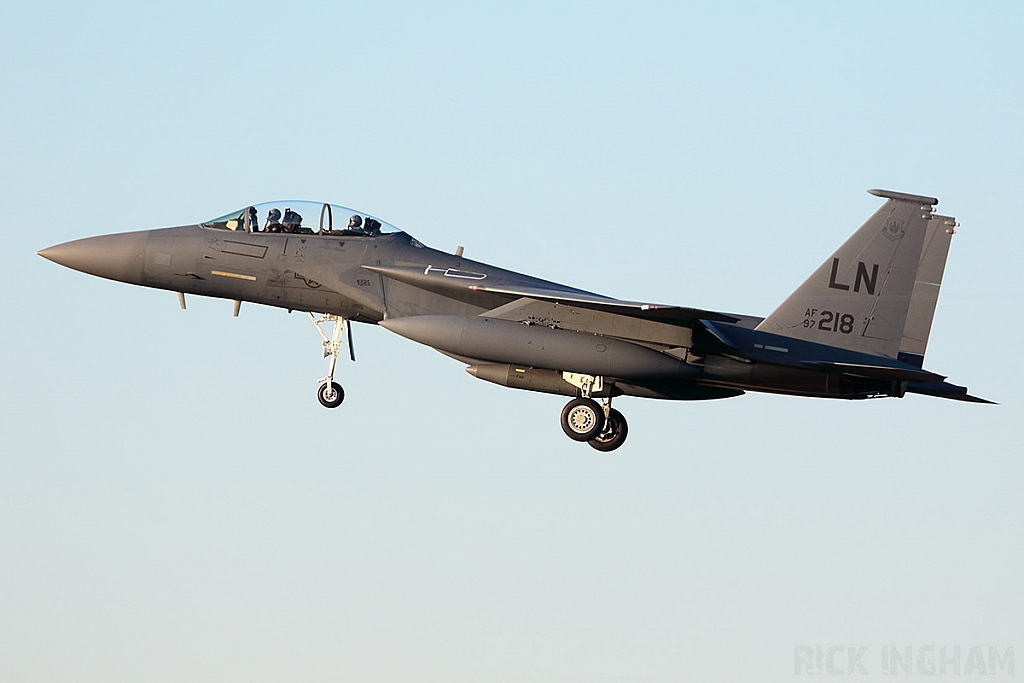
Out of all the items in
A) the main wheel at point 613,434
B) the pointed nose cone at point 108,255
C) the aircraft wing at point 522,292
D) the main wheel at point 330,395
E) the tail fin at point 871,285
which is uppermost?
the tail fin at point 871,285

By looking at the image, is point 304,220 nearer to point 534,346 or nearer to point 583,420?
point 534,346

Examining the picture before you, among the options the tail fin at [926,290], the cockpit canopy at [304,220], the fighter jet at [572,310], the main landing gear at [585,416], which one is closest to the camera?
the fighter jet at [572,310]

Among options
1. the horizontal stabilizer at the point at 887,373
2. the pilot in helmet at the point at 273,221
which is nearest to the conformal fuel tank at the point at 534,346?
Result: the horizontal stabilizer at the point at 887,373

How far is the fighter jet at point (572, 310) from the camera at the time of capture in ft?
75.3

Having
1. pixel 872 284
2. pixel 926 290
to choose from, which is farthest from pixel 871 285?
pixel 926 290

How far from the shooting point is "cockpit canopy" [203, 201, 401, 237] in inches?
987

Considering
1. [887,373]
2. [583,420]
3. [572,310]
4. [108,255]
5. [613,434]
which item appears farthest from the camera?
[108,255]

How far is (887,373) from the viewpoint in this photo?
2231 centimetres

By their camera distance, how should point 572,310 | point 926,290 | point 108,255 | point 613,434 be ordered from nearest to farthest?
point 572,310 → point 926,290 → point 613,434 → point 108,255

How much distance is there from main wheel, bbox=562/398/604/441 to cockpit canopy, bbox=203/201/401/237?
4.50m

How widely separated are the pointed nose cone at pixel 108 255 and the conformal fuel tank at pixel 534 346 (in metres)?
5.25

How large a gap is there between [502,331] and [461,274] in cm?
192

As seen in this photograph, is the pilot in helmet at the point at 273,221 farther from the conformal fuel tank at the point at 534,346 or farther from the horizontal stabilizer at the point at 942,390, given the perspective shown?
the horizontal stabilizer at the point at 942,390

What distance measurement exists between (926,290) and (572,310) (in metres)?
6.05
